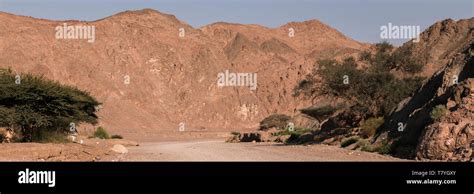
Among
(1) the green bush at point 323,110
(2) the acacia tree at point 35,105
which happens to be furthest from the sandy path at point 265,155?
(1) the green bush at point 323,110

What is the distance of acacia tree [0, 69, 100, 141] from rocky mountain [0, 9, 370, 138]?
156 ft

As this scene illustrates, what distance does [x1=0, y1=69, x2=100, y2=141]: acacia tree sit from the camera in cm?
2698

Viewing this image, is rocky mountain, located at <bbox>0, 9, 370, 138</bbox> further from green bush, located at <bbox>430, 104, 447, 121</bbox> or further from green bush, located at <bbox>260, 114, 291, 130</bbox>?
green bush, located at <bbox>430, 104, 447, 121</bbox>

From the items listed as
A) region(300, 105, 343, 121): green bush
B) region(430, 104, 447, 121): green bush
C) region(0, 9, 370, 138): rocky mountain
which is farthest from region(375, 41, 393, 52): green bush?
region(0, 9, 370, 138): rocky mountain

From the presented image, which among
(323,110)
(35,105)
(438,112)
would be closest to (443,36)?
(323,110)

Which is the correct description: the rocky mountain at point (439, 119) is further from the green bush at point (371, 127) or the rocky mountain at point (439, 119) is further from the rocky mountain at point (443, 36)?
the rocky mountain at point (443, 36)

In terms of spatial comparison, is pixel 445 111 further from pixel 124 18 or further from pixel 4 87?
pixel 124 18

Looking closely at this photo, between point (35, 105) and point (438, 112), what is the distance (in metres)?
18.0

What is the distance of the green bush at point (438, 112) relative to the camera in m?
20.3

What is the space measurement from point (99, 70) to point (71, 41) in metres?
7.26

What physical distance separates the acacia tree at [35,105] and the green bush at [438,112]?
17.1m

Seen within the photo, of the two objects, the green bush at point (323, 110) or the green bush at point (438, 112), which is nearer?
the green bush at point (438, 112)
